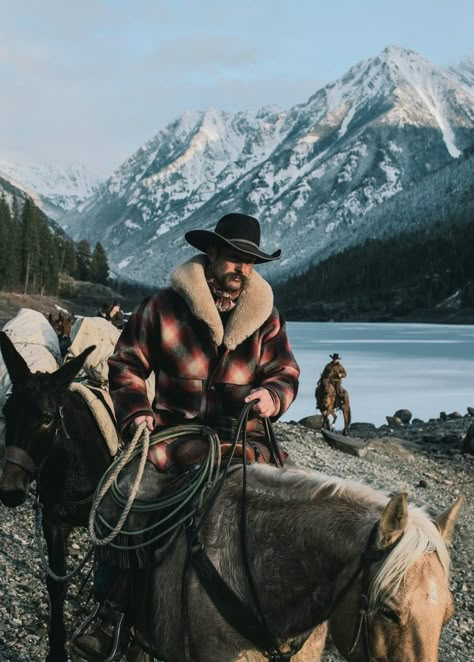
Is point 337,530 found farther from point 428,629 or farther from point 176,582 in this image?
point 176,582

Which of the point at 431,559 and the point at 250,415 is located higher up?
the point at 250,415

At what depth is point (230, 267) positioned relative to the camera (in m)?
4.49

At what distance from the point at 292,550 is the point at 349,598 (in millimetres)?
485

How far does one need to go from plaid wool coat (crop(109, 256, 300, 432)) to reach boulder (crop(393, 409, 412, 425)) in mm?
25415

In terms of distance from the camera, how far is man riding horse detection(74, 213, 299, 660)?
4.39 metres

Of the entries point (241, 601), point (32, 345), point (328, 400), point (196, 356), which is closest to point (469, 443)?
point (328, 400)

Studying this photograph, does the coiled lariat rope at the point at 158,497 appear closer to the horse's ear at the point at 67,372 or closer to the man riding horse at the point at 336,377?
the horse's ear at the point at 67,372

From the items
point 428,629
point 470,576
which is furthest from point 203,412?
point 470,576

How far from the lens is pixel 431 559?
114 inches

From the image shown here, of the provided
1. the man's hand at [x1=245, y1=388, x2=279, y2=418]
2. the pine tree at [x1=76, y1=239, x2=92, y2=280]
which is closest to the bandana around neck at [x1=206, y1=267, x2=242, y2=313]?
the man's hand at [x1=245, y1=388, x2=279, y2=418]

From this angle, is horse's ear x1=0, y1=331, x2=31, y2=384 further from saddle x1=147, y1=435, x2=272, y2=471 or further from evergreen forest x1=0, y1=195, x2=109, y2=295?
evergreen forest x1=0, y1=195, x2=109, y2=295

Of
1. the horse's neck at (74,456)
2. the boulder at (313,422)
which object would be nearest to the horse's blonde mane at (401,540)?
the horse's neck at (74,456)

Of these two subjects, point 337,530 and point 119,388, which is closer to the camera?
point 337,530

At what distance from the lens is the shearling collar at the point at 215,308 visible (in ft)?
14.3
